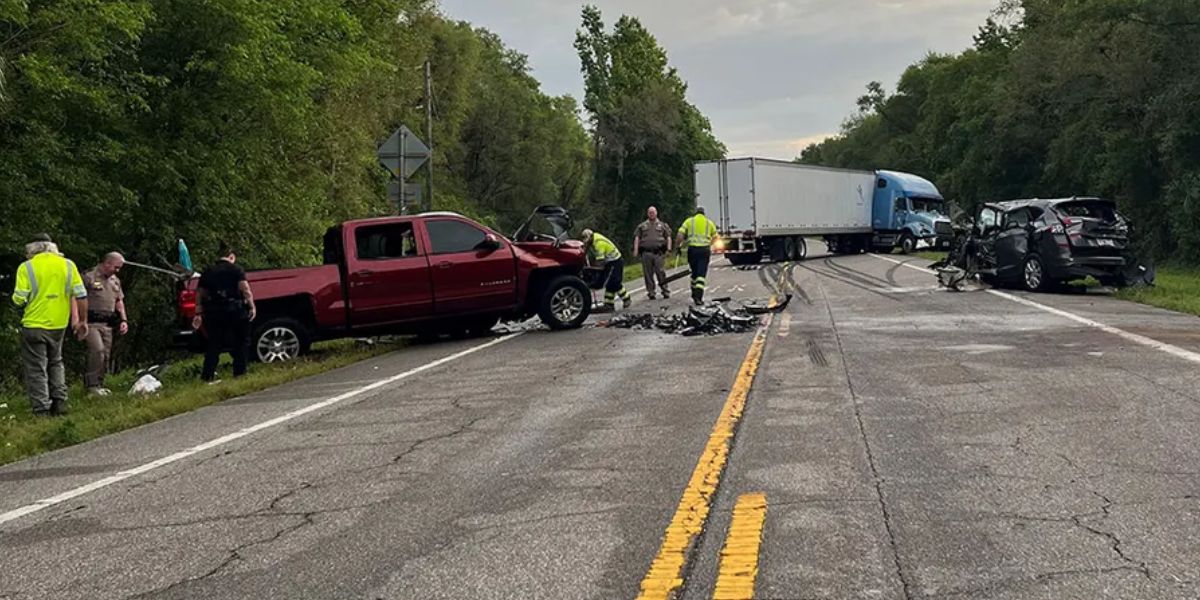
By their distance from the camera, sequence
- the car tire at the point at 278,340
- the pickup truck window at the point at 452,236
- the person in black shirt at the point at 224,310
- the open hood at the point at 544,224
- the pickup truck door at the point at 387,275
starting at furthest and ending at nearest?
the open hood at the point at 544,224, the pickup truck window at the point at 452,236, the pickup truck door at the point at 387,275, the car tire at the point at 278,340, the person in black shirt at the point at 224,310

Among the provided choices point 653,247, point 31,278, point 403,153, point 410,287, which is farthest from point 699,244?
point 31,278

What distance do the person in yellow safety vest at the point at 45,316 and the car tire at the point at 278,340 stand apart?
267cm

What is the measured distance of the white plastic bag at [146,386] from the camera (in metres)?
10.5

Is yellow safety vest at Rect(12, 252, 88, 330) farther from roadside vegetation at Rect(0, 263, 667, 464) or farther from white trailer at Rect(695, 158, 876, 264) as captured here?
white trailer at Rect(695, 158, 876, 264)

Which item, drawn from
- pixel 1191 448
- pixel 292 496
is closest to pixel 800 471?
pixel 1191 448

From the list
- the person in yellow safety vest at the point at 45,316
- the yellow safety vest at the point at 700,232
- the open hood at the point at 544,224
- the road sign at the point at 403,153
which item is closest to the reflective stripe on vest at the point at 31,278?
the person in yellow safety vest at the point at 45,316

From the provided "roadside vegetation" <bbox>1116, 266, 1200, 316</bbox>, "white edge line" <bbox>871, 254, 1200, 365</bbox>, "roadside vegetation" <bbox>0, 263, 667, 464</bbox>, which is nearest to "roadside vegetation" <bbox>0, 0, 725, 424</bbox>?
"roadside vegetation" <bbox>0, 263, 667, 464</bbox>

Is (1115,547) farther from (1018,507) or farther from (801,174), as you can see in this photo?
(801,174)

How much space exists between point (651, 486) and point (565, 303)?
881cm

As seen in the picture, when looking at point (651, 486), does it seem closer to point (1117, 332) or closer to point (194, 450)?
point (194, 450)

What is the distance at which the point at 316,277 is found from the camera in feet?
40.7

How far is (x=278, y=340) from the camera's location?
12.2 metres

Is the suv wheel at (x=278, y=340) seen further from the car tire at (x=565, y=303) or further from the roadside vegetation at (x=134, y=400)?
the car tire at (x=565, y=303)

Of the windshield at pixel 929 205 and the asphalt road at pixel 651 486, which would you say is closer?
the asphalt road at pixel 651 486
